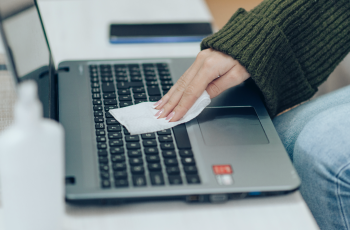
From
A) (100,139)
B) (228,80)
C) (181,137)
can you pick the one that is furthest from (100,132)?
(228,80)

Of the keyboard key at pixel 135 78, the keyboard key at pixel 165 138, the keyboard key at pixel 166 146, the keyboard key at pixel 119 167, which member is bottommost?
→ the keyboard key at pixel 119 167

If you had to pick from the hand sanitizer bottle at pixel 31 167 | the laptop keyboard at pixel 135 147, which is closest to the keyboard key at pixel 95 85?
the laptop keyboard at pixel 135 147

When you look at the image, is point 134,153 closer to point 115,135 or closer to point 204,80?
point 115,135

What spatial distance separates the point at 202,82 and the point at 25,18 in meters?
0.29

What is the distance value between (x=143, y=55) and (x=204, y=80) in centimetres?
24

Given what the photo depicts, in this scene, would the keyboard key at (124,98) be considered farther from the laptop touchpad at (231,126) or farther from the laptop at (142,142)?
the laptop touchpad at (231,126)

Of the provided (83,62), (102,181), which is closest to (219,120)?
(102,181)

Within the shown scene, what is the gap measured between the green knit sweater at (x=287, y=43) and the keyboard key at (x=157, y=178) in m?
0.25

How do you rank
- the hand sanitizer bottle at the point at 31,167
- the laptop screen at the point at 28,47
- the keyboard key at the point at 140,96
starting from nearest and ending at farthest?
1. the hand sanitizer bottle at the point at 31,167
2. the laptop screen at the point at 28,47
3. the keyboard key at the point at 140,96

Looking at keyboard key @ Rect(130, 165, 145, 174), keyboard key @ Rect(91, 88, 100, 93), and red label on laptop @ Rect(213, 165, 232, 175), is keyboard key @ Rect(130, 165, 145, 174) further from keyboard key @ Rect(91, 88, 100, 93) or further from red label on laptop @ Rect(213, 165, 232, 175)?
keyboard key @ Rect(91, 88, 100, 93)

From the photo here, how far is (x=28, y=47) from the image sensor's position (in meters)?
0.47

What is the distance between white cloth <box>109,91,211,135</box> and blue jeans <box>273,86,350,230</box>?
6.6 inches

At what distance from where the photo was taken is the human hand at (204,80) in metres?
0.54

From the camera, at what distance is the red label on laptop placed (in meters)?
0.42
